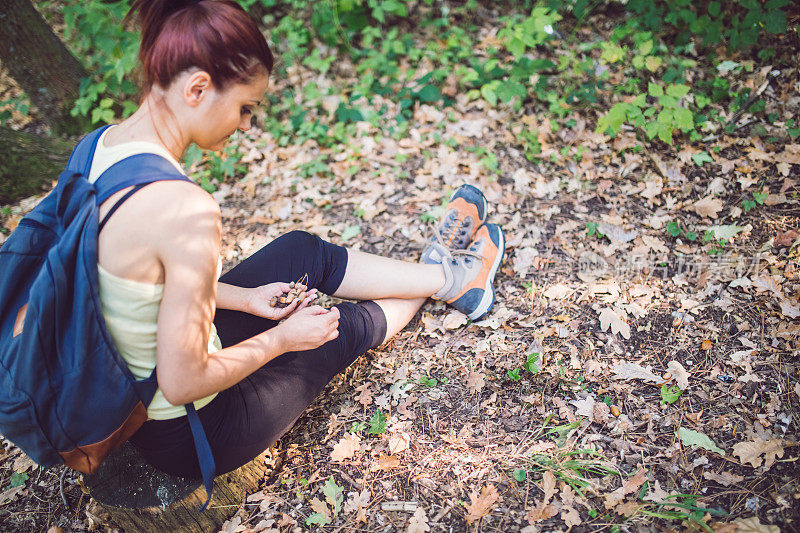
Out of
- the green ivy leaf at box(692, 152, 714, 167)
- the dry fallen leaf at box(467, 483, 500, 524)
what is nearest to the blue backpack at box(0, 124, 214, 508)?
the dry fallen leaf at box(467, 483, 500, 524)

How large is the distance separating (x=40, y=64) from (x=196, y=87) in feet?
14.2

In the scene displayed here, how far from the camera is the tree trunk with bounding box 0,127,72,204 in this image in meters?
4.36

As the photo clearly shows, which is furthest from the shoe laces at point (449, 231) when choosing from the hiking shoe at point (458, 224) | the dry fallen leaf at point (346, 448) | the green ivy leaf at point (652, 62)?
the green ivy leaf at point (652, 62)

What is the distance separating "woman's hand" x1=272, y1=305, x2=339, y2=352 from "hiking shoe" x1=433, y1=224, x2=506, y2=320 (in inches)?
38.6

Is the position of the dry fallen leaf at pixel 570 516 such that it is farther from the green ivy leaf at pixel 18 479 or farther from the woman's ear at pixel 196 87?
the green ivy leaf at pixel 18 479

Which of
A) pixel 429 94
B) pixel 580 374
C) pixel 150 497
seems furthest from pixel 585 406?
pixel 429 94

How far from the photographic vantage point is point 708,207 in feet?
10.7

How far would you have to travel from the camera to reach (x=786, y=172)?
3.31 meters

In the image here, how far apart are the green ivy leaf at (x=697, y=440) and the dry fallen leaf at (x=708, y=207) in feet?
5.50

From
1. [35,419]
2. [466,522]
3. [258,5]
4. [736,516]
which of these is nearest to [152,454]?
[35,419]

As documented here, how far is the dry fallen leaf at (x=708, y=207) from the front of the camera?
3248mm

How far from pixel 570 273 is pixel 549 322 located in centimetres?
46

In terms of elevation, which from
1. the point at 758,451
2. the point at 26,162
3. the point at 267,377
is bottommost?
the point at 758,451

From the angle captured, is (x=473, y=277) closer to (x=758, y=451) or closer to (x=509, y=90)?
(x=758, y=451)
